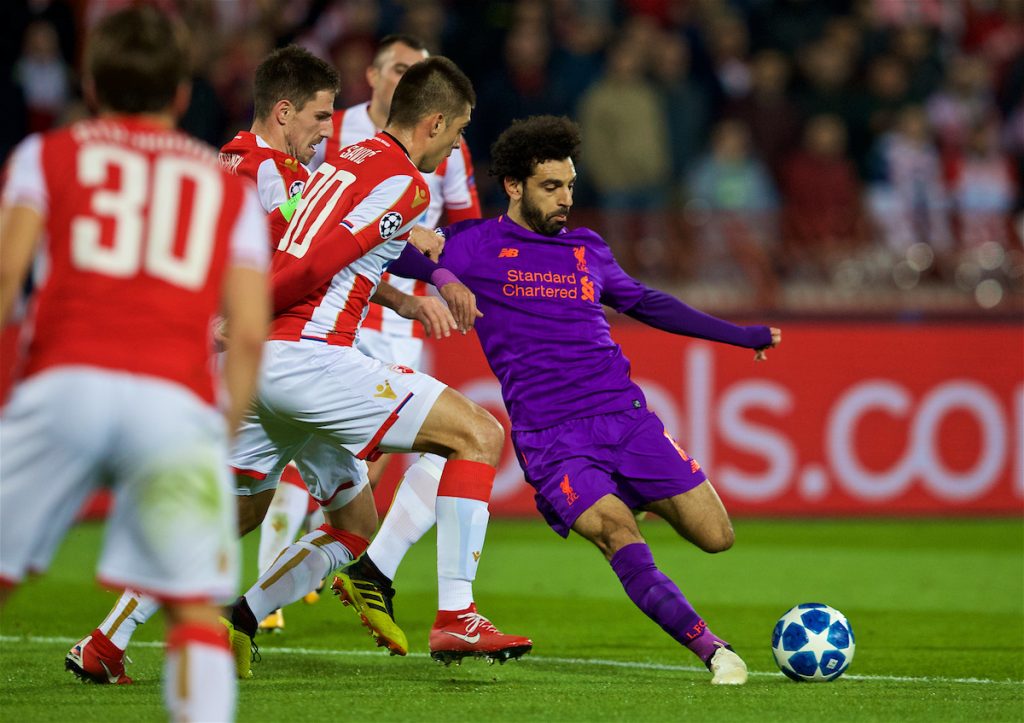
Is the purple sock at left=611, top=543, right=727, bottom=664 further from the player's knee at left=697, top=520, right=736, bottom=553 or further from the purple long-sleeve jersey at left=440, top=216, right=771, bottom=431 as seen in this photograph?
the purple long-sleeve jersey at left=440, top=216, right=771, bottom=431

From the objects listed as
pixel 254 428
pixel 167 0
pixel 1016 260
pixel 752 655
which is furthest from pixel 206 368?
pixel 1016 260

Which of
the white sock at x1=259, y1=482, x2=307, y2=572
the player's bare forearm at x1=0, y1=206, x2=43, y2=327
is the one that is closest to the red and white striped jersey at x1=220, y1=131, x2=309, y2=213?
the white sock at x1=259, y1=482, x2=307, y2=572

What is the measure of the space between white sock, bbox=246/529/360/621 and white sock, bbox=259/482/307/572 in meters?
1.29

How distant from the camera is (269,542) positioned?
311 inches

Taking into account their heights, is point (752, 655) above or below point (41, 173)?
below

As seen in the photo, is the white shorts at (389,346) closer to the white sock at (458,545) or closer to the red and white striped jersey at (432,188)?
the red and white striped jersey at (432,188)

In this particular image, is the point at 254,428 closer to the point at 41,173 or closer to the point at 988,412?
the point at 41,173

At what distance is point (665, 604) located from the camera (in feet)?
20.2

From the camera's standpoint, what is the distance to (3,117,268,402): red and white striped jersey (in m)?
3.74

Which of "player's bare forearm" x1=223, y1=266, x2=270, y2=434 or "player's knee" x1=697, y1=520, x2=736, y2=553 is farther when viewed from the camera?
"player's knee" x1=697, y1=520, x2=736, y2=553

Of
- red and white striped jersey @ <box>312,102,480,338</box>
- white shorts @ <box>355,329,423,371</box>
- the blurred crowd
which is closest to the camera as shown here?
white shorts @ <box>355,329,423,371</box>

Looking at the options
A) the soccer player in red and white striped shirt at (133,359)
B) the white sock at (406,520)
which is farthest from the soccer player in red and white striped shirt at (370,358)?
the soccer player in red and white striped shirt at (133,359)

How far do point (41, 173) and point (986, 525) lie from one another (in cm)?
1124

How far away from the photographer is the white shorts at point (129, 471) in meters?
3.71
